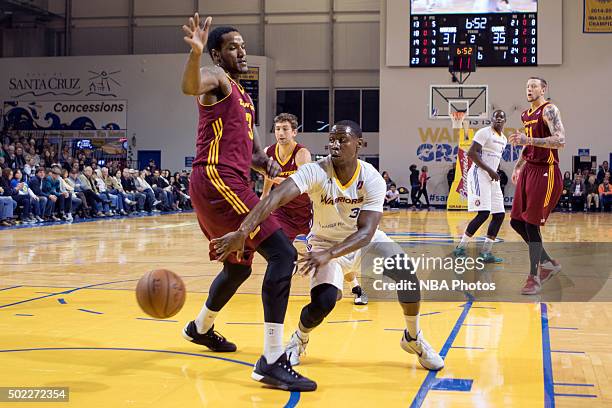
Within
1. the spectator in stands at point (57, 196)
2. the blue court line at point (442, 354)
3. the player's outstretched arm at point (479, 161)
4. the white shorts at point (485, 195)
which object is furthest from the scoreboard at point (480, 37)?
the blue court line at point (442, 354)

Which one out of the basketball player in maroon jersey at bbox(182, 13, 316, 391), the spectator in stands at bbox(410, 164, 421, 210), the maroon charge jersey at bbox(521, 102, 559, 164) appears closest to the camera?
the basketball player in maroon jersey at bbox(182, 13, 316, 391)

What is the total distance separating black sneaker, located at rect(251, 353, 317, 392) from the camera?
13.4 feet

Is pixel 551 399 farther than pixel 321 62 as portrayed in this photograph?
No

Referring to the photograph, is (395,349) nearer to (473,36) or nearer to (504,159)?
(473,36)

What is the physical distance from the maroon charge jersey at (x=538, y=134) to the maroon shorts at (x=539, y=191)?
2.6 inches

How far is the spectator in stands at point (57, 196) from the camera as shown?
741 inches

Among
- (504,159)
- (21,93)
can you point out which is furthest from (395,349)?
(21,93)

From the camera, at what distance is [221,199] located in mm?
4559

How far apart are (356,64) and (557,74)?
7.98 meters

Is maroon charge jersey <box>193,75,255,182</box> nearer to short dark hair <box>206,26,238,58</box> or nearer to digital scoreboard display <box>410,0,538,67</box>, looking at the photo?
short dark hair <box>206,26,238,58</box>

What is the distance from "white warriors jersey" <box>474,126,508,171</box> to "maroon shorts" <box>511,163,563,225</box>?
2.38m

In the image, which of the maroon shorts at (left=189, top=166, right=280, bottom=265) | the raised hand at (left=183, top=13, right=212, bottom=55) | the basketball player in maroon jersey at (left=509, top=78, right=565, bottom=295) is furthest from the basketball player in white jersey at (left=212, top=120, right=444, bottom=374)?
the basketball player in maroon jersey at (left=509, top=78, right=565, bottom=295)

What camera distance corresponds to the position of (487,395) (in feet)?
13.0

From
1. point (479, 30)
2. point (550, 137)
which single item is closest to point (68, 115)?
point (479, 30)
